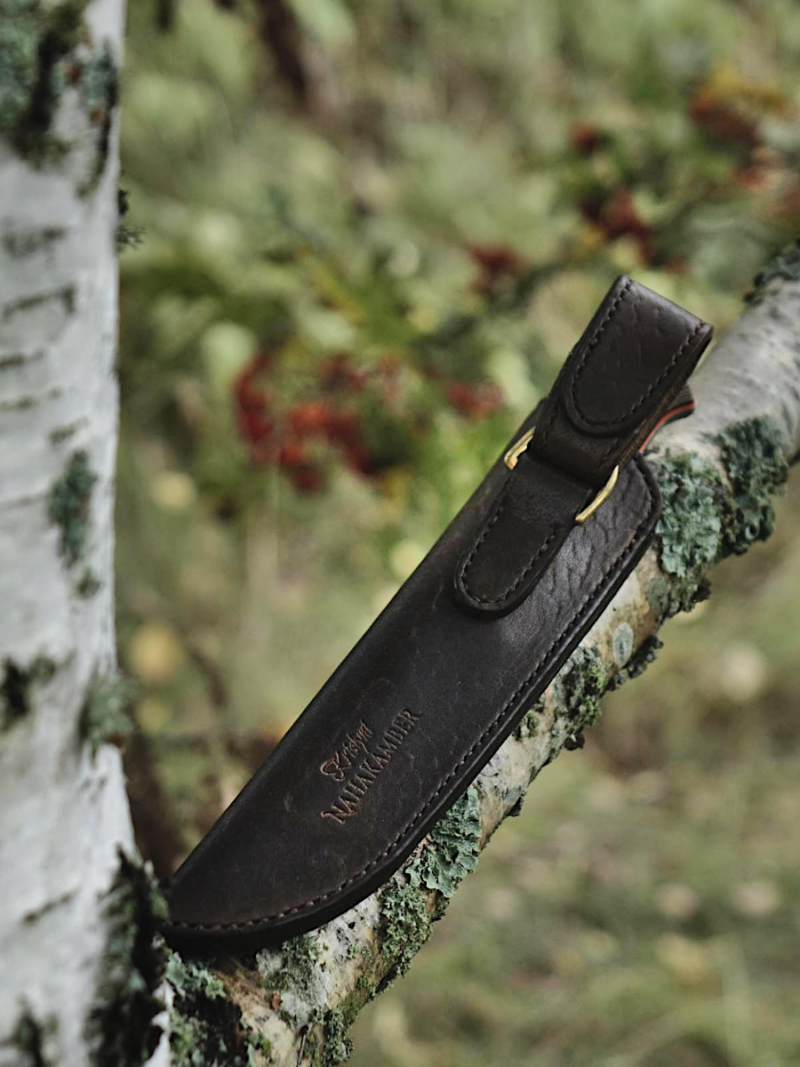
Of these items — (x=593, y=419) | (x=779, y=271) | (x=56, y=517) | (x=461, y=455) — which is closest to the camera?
(x=56, y=517)

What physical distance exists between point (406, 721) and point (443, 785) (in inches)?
2.4

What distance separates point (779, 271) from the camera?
1.16 meters

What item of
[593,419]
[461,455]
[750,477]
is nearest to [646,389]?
[593,419]

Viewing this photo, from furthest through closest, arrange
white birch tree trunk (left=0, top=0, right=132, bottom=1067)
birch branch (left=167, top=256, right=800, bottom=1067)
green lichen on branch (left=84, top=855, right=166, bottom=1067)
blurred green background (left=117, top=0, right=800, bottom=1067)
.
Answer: blurred green background (left=117, top=0, right=800, bottom=1067) < birch branch (left=167, top=256, right=800, bottom=1067) < green lichen on branch (left=84, top=855, right=166, bottom=1067) < white birch tree trunk (left=0, top=0, right=132, bottom=1067)

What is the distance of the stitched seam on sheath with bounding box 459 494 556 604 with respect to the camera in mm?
831

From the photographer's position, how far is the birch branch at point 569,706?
65 cm

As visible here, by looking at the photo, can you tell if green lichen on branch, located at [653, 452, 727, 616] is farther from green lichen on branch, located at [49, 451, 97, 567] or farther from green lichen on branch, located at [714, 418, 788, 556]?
green lichen on branch, located at [49, 451, 97, 567]

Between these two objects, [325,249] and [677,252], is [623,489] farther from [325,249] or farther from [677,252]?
[325,249]

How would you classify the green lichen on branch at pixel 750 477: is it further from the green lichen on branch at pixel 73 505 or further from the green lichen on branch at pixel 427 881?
the green lichen on branch at pixel 73 505

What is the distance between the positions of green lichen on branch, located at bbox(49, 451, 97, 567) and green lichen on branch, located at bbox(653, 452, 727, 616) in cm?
57

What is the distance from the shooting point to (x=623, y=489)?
0.88 meters

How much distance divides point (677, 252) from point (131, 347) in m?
1.48

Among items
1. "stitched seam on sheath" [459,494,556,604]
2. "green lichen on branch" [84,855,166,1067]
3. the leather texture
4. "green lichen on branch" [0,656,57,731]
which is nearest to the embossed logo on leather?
the leather texture

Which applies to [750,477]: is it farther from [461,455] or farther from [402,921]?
[461,455]
